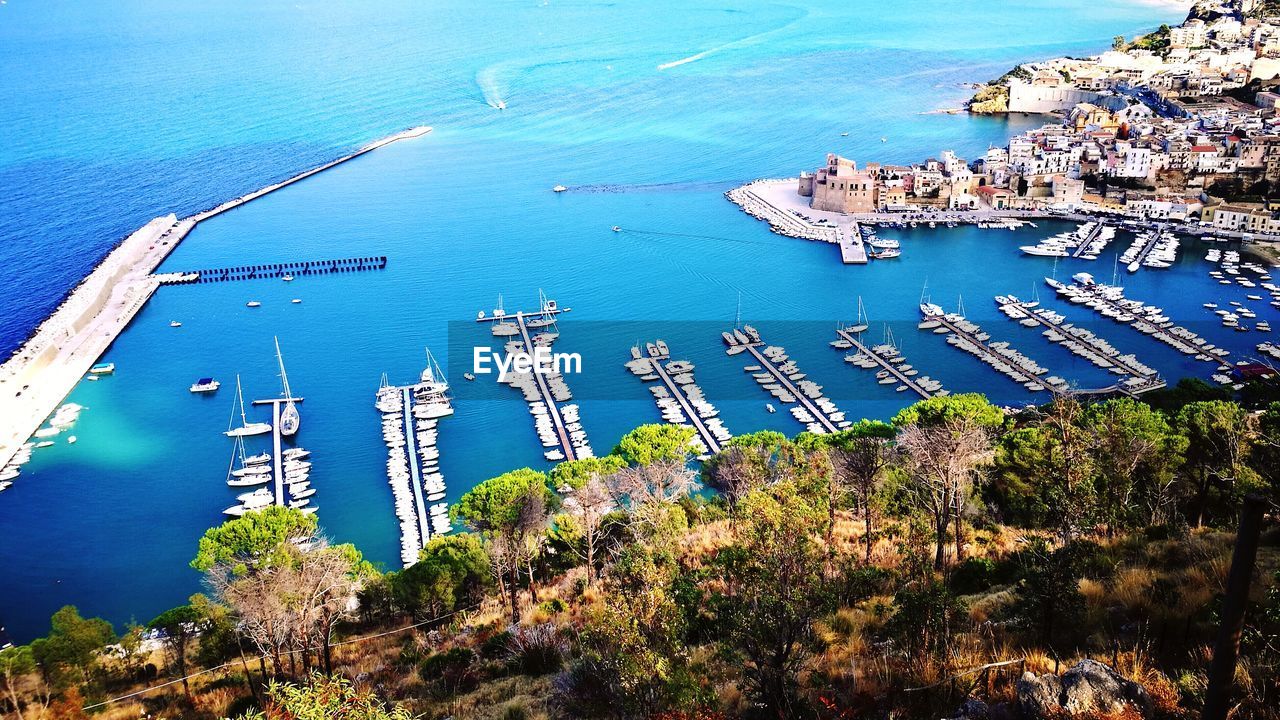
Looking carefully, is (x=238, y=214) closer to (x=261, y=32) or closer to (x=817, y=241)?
(x=817, y=241)

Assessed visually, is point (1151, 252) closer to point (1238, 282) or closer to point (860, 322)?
point (1238, 282)

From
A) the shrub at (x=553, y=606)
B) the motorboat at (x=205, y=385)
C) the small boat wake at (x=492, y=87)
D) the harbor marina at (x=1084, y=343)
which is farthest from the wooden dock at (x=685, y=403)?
the small boat wake at (x=492, y=87)

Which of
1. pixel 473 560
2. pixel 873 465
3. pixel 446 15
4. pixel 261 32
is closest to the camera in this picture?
pixel 873 465

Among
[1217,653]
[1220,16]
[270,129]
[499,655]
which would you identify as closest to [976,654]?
[1217,653]

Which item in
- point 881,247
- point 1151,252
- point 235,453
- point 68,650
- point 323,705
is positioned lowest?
point 68,650

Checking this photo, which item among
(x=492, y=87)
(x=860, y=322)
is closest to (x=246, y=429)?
(x=860, y=322)

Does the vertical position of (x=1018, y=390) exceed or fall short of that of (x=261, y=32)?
it falls short
